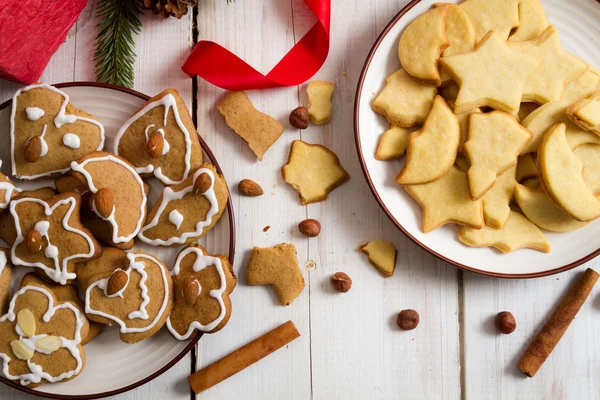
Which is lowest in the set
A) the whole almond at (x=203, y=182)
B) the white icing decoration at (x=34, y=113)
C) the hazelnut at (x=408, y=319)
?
the hazelnut at (x=408, y=319)

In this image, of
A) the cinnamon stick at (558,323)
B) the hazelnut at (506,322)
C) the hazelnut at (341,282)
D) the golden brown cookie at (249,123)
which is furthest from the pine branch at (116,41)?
the cinnamon stick at (558,323)

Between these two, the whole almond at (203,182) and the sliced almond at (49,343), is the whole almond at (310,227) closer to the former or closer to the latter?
the whole almond at (203,182)

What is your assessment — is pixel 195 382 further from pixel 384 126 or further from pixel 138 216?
pixel 384 126

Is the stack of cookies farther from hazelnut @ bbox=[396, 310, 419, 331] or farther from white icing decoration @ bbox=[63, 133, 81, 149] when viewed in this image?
white icing decoration @ bbox=[63, 133, 81, 149]

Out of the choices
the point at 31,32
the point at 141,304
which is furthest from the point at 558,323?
the point at 31,32

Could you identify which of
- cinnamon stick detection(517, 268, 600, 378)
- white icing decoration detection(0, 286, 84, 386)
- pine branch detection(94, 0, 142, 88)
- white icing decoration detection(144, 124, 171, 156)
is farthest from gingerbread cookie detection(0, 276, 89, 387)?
cinnamon stick detection(517, 268, 600, 378)

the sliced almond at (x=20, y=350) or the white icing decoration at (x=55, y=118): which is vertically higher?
the white icing decoration at (x=55, y=118)

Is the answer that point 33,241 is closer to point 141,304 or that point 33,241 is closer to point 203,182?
point 141,304
